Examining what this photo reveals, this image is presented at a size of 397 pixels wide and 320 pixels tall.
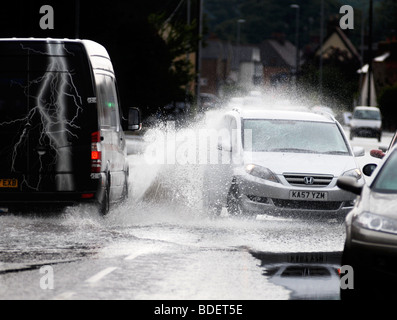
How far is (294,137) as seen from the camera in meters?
16.0

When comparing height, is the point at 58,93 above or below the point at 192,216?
above

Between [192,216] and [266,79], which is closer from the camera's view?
[192,216]

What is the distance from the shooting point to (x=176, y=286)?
9406 millimetres

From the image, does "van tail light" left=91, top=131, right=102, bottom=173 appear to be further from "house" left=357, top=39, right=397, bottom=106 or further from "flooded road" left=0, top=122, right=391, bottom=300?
"house" left=357, top=39, right=397, bottom=106

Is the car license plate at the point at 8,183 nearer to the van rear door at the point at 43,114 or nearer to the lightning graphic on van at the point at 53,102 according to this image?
the van rear door at the point at 43,114

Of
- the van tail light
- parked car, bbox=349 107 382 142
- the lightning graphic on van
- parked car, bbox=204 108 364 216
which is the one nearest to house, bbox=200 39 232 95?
parked car, bbox=349 107 382 142

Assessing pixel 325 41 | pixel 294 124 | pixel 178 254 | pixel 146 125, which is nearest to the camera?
pixel 178 254

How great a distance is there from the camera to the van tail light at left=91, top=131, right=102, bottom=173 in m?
13.8

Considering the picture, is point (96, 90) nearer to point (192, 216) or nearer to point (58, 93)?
point (58, 93)

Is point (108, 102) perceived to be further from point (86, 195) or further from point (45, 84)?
point (86, 195)

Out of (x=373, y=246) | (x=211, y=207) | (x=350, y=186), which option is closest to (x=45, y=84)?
(x=211, y=207)

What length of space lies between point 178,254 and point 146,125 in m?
32.4
